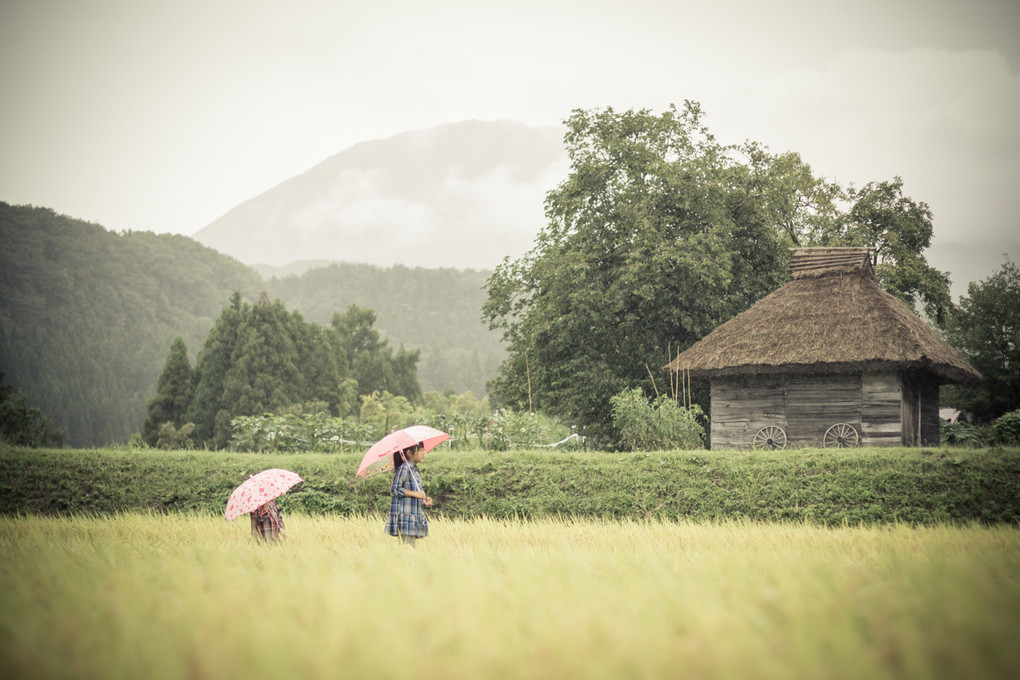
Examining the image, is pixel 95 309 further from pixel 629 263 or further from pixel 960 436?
pixel 960 436

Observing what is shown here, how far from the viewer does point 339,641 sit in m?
2.52

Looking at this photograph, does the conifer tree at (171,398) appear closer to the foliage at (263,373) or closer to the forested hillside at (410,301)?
the foliage at (263,373)

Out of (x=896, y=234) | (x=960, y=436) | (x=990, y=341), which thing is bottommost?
(x=960, y=436)

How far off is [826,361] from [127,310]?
102759mm

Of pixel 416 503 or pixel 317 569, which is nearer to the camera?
pixel 317 569

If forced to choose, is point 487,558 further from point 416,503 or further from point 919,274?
point 919,274

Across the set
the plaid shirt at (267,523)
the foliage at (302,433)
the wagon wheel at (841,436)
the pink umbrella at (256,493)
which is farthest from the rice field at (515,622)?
the wagon wheel at (841,436)

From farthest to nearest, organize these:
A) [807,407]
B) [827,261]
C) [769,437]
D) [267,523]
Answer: [827,261] < [769,437] < [807,407] < [267,523]

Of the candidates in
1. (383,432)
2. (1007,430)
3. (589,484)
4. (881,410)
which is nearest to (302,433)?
(383,432)

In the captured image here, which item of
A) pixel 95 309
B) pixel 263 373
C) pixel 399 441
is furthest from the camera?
pixel 95 309

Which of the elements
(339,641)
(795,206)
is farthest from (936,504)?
(795,206)

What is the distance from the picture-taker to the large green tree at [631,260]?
23.7 meters

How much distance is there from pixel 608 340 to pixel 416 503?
17789mm

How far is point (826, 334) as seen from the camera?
1869cm
